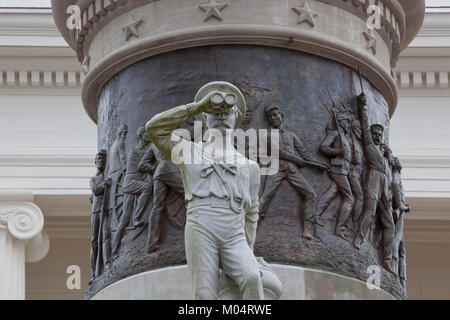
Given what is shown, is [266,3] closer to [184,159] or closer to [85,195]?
[184,159]

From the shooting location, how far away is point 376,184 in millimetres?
10844

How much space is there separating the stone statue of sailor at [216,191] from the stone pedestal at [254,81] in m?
0.88

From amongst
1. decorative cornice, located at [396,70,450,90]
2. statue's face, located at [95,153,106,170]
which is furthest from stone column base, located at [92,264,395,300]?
decorative cornice, located at [396,70,450,90]

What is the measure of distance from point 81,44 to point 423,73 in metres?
12.7

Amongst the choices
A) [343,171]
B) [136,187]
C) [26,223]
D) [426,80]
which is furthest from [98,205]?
[426,80]

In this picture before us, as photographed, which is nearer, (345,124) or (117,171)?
(345,124)

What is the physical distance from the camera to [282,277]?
10078 mm

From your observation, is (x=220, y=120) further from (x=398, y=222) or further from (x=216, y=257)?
(x=398, y=222)

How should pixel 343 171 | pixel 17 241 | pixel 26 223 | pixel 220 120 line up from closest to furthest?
pixel 220 120, pixel 343 171, pixel 17 241, pixel 26 223

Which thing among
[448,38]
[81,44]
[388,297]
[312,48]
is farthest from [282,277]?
[448,38]

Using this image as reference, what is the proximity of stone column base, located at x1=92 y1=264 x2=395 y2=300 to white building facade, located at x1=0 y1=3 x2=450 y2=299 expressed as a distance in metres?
12.8

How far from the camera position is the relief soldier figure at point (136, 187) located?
10.6 meters

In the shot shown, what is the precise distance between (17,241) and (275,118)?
42.6ft
